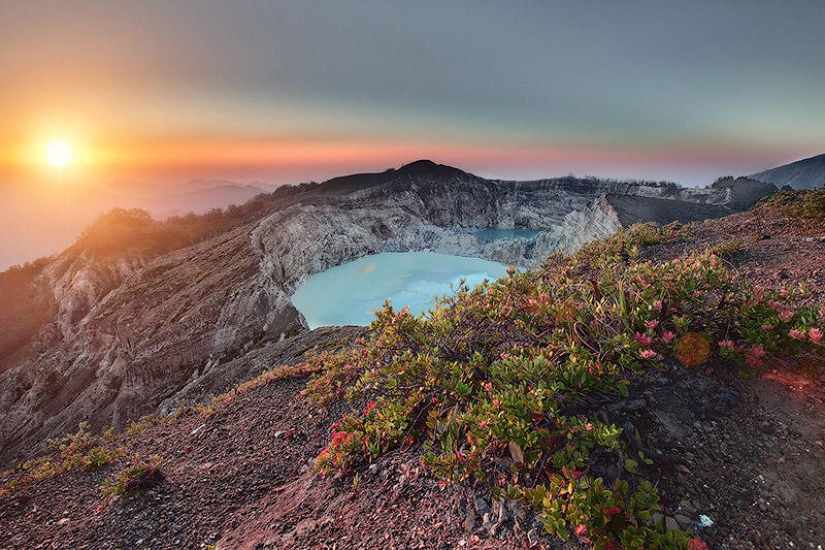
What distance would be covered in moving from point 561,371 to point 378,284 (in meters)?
16.8

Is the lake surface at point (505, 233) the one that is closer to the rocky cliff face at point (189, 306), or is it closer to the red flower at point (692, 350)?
the rocky cliff face at point (189, 306)

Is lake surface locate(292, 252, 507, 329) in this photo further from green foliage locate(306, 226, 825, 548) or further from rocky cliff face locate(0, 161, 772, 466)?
green foliage locate(306, 226, 825, 548)

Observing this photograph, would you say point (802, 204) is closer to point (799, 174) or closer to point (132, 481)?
point (132, 481)

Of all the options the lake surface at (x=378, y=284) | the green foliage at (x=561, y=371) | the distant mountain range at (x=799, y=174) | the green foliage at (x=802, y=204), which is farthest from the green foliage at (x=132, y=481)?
the distant mountain range at (x=799, y=174)

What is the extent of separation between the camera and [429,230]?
3675 centimetres

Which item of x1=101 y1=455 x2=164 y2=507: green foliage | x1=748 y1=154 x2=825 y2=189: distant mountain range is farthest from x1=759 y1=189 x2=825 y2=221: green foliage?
x1=748 y1=154 x2=825 y2=189: distant mountain range

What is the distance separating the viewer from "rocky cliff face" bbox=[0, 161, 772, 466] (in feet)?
52.0

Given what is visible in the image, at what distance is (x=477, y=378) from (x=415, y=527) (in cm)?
146

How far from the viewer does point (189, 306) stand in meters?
17.9

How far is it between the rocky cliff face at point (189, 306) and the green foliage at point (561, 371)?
10.7m

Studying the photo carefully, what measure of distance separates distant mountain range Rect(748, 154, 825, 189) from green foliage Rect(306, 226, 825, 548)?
184 ft

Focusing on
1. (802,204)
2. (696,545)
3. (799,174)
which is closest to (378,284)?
(802,204)

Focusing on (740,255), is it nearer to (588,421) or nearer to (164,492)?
(588,421)

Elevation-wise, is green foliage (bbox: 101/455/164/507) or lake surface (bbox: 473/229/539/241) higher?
lake surface (bbox: 473/229/539/241)
